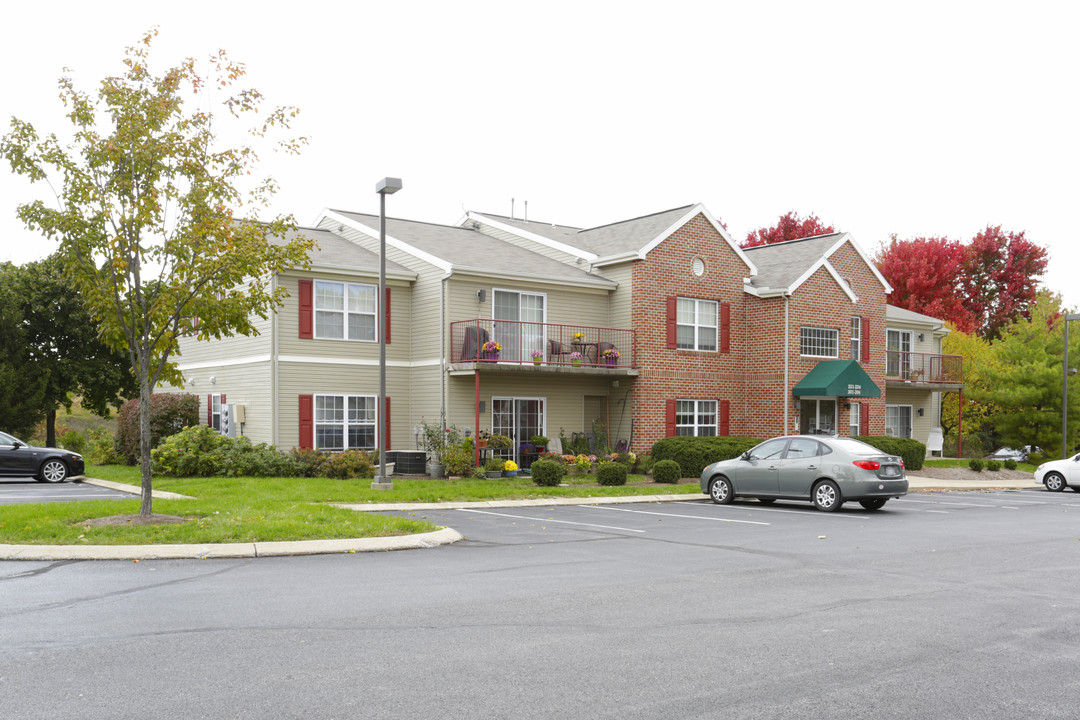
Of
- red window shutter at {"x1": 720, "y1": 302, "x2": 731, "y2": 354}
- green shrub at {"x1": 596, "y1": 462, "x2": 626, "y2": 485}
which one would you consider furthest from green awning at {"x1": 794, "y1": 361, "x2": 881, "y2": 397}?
green shrub at {"x1": 596, "y1": 462, "x2": 626, "y2": 485}

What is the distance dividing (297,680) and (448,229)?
26.9 meters

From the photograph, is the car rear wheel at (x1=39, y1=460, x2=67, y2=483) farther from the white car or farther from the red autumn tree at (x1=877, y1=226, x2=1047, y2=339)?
the red autumn tree at (x1=877, y1=226, x2=1047, y2=339)

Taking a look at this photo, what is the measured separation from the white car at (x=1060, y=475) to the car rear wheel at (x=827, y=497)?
1306cm

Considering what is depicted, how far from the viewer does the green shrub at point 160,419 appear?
26453 millimetres

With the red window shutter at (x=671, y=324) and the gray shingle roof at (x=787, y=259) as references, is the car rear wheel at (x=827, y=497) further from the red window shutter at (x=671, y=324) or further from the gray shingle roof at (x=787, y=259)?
the gray shingle roof at (x=787, y=259)

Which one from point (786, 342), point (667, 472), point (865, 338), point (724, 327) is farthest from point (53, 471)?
point (865, 338)

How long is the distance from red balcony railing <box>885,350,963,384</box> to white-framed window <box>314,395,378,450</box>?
66.5 ft

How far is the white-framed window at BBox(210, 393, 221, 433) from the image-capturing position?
27195 mm

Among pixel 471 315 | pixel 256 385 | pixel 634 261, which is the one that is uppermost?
pixel 634 261

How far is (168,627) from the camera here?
24.3ft

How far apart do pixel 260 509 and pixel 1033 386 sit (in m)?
30.3

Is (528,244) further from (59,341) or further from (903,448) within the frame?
(59,341)

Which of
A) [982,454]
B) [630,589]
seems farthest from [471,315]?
[982,454]

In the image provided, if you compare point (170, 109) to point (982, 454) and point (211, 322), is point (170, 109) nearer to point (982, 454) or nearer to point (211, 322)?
point (211, 322)
